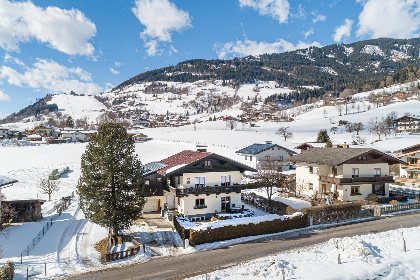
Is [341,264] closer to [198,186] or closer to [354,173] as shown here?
[198,186]

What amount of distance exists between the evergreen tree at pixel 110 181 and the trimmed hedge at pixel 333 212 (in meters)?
18.6

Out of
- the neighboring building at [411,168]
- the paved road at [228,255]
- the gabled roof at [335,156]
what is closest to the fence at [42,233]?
the paved road at [228,255]

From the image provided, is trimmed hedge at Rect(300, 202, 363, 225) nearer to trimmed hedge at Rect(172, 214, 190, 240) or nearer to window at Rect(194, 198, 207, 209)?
window at Rect(194, 198, 207, 209)

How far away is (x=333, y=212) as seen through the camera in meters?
31.2

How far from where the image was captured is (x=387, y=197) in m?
39.6

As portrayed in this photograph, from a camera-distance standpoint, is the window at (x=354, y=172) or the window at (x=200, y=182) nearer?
the window at (x=200, y=182)

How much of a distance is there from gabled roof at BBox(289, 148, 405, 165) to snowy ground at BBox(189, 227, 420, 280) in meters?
17.5

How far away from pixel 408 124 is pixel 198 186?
455ft

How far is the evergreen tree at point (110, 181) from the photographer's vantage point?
947 inches

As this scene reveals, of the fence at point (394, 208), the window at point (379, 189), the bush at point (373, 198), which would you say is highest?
the window at point (379, 189)

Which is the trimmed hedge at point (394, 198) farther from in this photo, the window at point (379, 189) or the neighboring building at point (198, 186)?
the neighboring building at point (198, 186)

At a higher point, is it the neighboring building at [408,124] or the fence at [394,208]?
the neighboring building at [408,124]

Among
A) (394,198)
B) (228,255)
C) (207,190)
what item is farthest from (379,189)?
(228,255)

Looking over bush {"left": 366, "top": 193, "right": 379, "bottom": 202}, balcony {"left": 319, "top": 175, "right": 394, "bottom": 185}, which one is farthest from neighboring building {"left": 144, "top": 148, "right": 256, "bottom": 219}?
bush {"left": 366, "top": 193, "right": 379, "bottom": 202}
